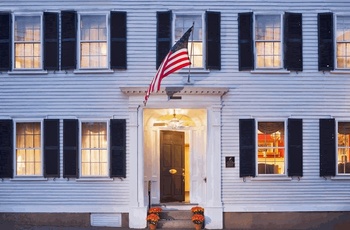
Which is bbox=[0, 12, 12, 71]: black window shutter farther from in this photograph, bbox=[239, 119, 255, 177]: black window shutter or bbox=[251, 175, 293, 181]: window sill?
bbox=[251, 175, 293, 181]: window sill

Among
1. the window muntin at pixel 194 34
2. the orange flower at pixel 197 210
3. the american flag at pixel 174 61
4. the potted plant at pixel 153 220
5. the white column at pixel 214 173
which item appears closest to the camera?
the american flag at pixel 174 61

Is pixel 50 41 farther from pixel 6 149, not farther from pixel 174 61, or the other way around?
pixel 174 61

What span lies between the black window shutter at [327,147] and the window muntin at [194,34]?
4124mm

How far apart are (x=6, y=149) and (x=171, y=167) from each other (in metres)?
5.14

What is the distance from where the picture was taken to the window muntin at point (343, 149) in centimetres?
1928

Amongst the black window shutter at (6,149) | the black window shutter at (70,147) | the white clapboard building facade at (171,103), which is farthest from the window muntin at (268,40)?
the black window shutter at (6,149)

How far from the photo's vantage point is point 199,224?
18.5 metres

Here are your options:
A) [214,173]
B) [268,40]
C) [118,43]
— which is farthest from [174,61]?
[214,173]

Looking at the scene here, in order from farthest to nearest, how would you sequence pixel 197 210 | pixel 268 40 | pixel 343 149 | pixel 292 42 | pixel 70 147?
pixel 343 149 < pixel 268 40 < pixel 292 42 < pixel 70 147 < pixel 197 210

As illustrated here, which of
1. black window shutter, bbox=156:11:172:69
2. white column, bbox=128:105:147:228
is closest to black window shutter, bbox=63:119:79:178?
white column, bbox=128:105:147:228

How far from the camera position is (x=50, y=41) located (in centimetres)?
1903

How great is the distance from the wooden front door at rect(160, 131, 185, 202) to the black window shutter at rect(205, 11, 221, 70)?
2788 mm

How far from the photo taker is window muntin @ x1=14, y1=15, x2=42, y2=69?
1917cm

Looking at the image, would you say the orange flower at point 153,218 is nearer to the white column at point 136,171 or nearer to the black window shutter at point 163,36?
the white column at point 136,171
